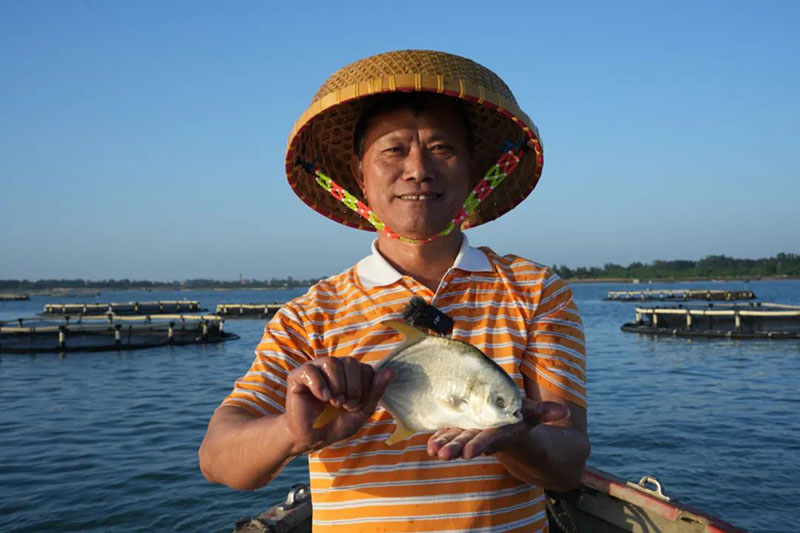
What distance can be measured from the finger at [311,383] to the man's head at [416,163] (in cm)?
106

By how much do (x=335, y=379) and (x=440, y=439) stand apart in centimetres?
40

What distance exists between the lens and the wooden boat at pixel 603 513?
5.09 meters

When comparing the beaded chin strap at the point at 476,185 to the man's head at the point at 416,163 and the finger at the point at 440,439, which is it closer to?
the man's head at the point at 416,163

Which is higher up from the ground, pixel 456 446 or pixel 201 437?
pixel 456 446

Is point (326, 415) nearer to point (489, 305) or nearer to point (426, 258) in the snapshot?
point (489, 305)

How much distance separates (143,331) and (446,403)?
144 ft

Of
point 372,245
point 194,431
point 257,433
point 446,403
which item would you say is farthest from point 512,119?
point 194,431

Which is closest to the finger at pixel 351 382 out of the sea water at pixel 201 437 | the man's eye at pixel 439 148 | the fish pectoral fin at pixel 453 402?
the fish pectoral fin at pixel 453 402

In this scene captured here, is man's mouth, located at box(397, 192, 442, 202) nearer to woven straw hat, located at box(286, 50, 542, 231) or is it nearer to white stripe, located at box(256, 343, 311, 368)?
woven straw hat, located at box(286, 50, 542, 231)

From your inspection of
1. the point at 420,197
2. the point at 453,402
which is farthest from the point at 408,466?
the point at 420,197

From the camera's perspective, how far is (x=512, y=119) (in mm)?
2875

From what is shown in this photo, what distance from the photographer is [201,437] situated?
14.7 meters

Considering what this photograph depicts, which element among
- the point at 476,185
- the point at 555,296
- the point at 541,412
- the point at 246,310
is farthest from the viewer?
the point at 246,310

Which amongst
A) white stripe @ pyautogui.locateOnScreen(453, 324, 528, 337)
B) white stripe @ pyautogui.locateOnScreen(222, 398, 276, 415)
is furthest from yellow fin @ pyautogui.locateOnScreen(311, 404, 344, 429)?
white stripe @ pyautogui.locateOnScreen(453, 324, 528, 337)
